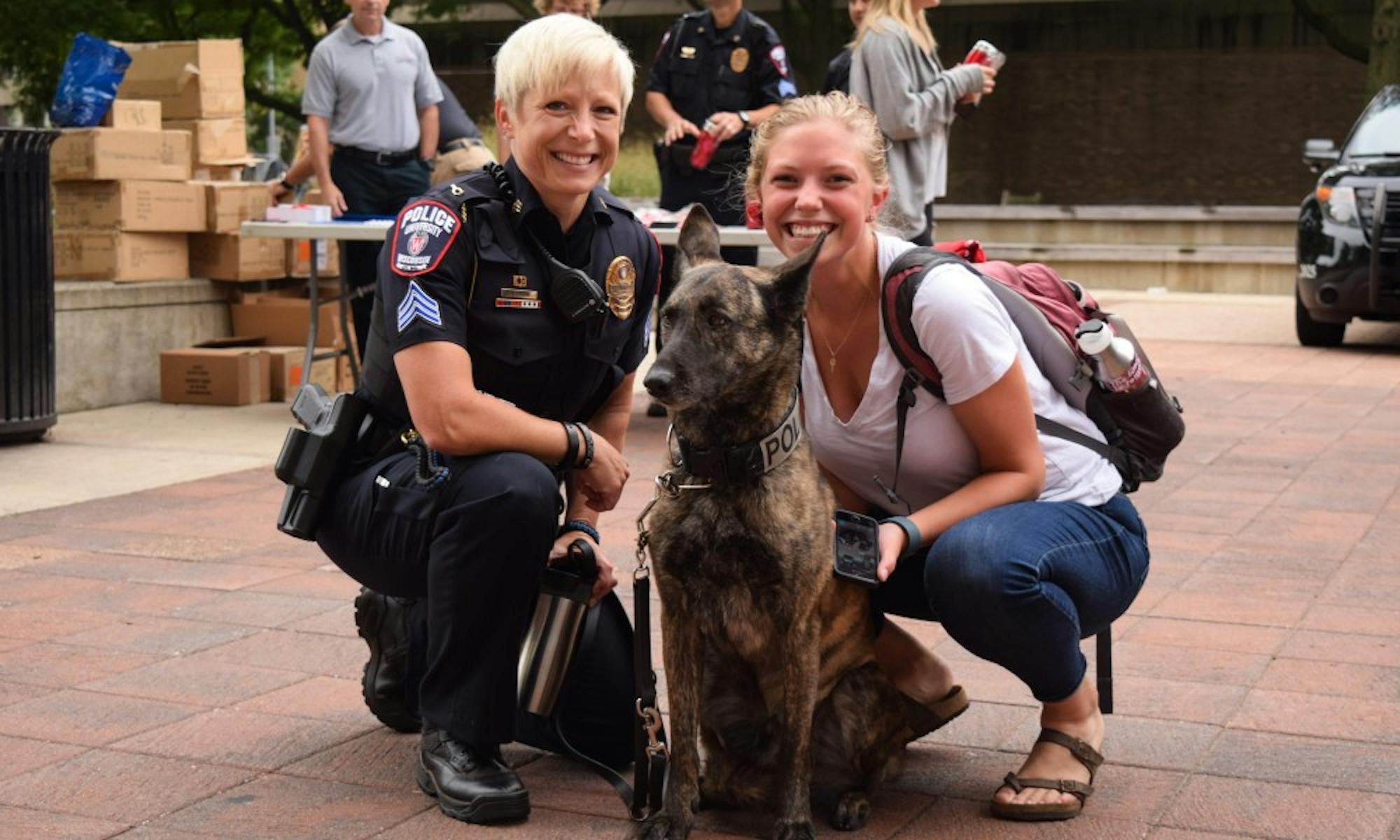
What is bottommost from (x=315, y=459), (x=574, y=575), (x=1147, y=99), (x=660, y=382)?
(x=574, y=575)

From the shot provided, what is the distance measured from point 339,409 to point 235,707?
98 centimetres

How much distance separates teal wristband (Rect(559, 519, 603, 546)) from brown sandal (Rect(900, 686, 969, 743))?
75 centimetres

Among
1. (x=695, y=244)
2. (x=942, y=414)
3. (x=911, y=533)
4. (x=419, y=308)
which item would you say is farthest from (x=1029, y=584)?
(x=419, y=308)

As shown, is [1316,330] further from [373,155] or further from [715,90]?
[373,155]

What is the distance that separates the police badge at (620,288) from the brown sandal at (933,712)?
40.1 inches

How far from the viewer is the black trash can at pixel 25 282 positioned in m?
8.02

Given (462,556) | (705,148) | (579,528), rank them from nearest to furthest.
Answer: (462,556), (579,528), (705,148)

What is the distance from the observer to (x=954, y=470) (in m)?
3.77

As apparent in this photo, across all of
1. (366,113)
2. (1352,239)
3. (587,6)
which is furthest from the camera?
(1352,239)

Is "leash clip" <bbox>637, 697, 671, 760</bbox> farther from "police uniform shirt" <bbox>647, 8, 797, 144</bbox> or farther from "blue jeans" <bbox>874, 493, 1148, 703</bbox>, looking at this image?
"police uniform shirt" <bbox>647, 8, 797, 144</bbox>

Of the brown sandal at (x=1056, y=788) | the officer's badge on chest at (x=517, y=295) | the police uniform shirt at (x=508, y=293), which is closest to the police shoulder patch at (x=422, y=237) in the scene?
the police uniform shirt at (x=508, y=293)

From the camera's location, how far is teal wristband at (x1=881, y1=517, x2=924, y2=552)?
3568mm

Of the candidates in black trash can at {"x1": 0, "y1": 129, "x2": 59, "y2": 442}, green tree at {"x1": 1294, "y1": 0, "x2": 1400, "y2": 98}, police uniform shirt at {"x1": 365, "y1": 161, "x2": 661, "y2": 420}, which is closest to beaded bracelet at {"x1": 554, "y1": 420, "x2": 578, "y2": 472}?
police uniform shirt at {"x1": 365, "y1": 161, "x2": 661, "y2": 420}

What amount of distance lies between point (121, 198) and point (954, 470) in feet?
24.0
